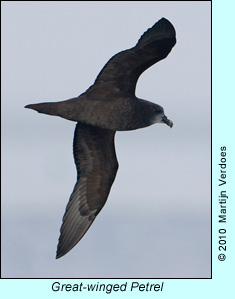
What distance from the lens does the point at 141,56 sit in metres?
19.5

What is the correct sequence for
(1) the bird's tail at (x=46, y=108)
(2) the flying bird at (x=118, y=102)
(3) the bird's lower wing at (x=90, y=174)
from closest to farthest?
(1) the bird's tail at (x=46, y=108), (2) the flying bird at (x=118, y=102), (3) the bird's lower wing at (x=90, y=174)

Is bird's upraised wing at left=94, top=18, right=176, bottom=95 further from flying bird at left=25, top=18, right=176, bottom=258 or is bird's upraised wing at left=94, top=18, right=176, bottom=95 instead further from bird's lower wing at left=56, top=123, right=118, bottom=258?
bird's lower wing at left=56, top=123, right=118, bottom=258

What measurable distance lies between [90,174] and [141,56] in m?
3.36

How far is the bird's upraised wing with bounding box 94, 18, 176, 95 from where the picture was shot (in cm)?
1947

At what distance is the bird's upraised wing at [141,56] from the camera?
19.5 meters

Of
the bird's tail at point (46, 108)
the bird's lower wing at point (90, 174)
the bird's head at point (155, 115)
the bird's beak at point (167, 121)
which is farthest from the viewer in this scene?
the bird's lower wing at point (90, 174)

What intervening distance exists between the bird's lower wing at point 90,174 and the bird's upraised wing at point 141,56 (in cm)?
186

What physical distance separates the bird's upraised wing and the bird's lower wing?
1860mm

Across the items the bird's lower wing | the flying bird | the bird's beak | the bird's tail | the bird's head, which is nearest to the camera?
the bird's tail

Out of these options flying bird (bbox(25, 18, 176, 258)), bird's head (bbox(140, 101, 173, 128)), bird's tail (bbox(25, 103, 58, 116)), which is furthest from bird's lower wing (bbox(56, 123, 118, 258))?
bird's tail (bbox(25, 103, 58, 116))

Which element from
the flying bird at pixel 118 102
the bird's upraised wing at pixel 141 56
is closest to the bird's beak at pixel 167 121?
the flying bird at pixel 118 102

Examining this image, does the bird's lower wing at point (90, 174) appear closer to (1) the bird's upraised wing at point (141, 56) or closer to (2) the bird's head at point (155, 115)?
(2) the bird's head at point (155, 115)

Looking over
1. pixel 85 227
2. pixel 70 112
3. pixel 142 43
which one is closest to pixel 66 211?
pixel 85 227
